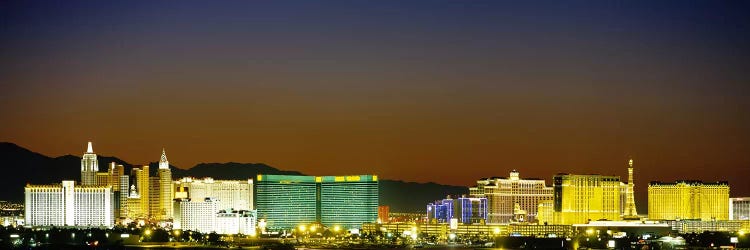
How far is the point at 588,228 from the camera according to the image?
10288 cm

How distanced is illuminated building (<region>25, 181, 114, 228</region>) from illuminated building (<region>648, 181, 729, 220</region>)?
5499 centimetres

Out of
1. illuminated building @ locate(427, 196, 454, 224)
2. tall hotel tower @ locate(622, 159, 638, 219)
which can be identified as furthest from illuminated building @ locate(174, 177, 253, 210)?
tall hotel tower @ locate(622, 159, 638, 219)

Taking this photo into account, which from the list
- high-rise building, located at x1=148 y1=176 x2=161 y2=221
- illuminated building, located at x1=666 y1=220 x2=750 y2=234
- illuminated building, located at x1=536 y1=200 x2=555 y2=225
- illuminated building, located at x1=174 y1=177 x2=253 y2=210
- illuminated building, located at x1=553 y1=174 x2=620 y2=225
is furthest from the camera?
high-rise building, located at x1=148 y1=176 x2=161 y2=221

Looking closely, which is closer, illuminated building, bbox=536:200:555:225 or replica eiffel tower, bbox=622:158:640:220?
replica eiffel tower, bbox=622:158:640:220

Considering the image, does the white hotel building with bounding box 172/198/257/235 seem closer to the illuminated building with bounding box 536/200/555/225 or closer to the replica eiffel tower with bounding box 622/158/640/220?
the illuminated building with bounding box 536/200/555/225

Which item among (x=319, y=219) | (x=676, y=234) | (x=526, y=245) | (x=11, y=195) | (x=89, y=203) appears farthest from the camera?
(x=11, y=195)

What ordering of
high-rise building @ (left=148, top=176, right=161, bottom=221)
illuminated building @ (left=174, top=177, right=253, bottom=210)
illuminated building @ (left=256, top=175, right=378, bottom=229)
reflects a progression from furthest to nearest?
high-rise building @ (left=148, top=176, right=161, bottom=221) → illuminated building @ (left=174, top=177, right=253, bottom=210) → illuminated building @ (left=256, top=175, right=378, bottom=229)

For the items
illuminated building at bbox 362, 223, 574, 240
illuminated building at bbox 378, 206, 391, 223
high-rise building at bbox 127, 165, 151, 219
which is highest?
high-rise building at bbox 127, 165, 151, 219

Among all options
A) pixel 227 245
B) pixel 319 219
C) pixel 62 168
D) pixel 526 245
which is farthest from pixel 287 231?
pixel 62 168

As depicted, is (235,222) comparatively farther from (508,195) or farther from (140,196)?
(508,195)

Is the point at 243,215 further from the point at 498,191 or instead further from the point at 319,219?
the point at 498,191

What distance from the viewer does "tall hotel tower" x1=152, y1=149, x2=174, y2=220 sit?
128750 millimetres

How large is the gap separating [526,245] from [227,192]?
52.6 meters

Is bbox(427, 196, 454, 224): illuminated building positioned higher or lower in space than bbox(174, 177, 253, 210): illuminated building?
lower
